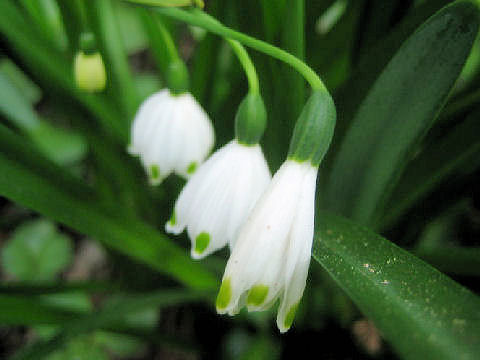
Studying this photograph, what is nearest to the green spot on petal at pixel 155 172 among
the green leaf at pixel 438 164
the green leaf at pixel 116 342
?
the green leaf at pixel 438 164

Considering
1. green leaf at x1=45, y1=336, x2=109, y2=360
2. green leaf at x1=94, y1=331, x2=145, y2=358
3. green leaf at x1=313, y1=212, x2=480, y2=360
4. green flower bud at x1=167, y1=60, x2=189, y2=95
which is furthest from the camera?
green leaf at x1=94, y1=331, x2=145, y2=358

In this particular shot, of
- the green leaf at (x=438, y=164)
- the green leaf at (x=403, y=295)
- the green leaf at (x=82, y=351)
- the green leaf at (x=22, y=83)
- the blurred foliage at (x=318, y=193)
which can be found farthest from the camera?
the green leaf at (x=22, y=83)

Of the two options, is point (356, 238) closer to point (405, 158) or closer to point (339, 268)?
point (339, 268)

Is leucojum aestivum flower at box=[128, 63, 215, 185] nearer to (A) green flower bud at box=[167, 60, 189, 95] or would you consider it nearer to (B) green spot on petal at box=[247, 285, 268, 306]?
(A) green flower bud at box=[167, 60, 189, 95]

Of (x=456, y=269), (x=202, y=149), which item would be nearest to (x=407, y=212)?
(x=456, y=269)

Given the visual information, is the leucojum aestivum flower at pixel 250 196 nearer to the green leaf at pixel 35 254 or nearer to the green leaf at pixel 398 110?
the green leaf at pixel 398 110

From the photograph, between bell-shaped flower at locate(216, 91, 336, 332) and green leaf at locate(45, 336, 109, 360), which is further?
green leaf at locate(45, 336, 109, 360)

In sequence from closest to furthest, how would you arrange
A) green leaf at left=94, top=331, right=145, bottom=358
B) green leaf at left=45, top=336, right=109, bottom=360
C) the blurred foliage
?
the blurred foliage
green leaf at left=45, top=336, right=109, bottom=360
green leaf at left=94, top=331, right=145, bottom=358

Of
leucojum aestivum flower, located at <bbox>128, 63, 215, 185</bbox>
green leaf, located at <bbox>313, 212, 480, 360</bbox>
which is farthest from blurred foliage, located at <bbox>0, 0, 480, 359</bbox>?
leucojum aestivum flower, located at <bbox>128, 63, 215, 185</bbox>
